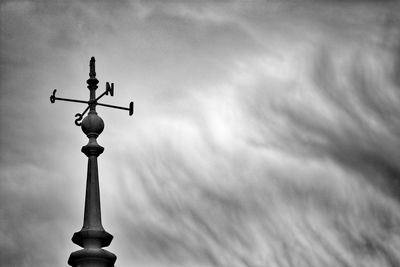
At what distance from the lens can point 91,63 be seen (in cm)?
1798

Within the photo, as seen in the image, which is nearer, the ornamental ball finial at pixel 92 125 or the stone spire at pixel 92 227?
the stone spire at pixel 92 227

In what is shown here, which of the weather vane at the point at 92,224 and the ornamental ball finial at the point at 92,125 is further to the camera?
the ornamental ball finial at the point at 92,125

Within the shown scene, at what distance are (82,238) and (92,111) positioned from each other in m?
3.53

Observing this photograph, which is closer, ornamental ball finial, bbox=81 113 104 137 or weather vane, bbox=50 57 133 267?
weather vane, bbox=50 57 133 267

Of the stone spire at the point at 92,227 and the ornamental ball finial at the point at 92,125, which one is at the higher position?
the ornamental ball finial at the point at 92,125

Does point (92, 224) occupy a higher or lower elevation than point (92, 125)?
lower

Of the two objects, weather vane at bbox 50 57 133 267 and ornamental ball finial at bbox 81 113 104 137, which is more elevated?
ornamental ball finial at bbox 81 113 104 137

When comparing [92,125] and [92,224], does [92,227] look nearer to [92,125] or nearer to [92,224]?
[92,224]

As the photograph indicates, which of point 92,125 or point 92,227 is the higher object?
point 92,125

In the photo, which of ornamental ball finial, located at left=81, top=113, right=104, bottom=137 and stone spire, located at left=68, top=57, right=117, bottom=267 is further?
ornamental ball finial, located at left=81, top=113, right=104, bottom=137

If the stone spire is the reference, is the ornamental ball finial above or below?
above

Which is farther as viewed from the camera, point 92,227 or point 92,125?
point 92,125

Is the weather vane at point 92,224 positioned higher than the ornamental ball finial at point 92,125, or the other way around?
the ornamental ball finial at point 92,125

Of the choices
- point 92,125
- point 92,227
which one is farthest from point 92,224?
point 92,125
